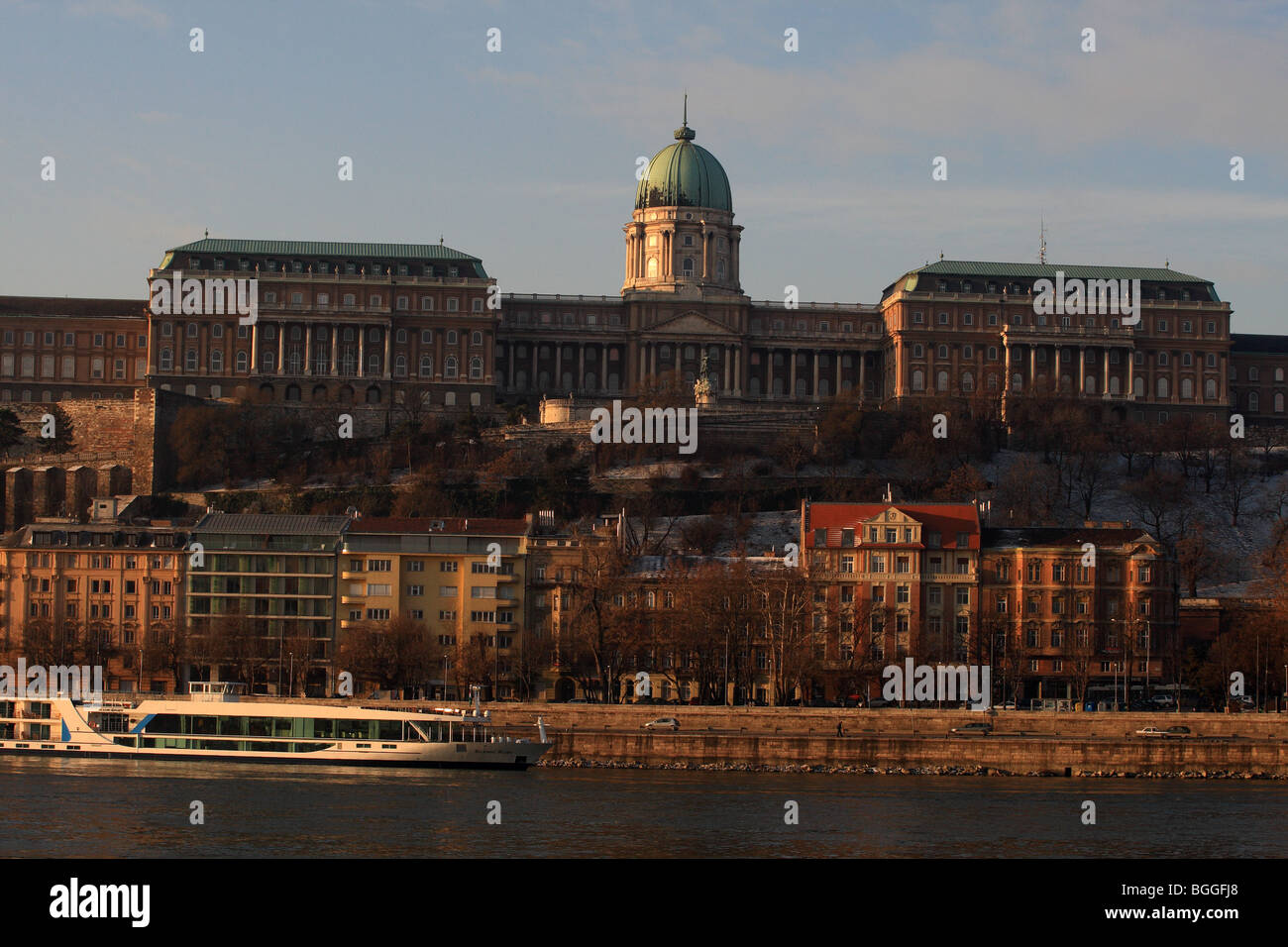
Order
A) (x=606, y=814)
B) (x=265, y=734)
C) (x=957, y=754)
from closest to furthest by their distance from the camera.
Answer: (x=606, y=814) < (x=957, y=754) < (x=265, y=734)

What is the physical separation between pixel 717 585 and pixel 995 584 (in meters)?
12.4

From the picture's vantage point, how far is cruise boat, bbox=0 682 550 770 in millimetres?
73312

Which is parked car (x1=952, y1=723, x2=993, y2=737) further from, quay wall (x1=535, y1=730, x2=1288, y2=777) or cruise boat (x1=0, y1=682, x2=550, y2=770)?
cruise boat (x1=0, y1=682, x2=550, y2=770)

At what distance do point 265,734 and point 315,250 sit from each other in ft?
273

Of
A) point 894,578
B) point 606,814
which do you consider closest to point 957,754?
point 606,814

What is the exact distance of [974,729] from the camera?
7425cm

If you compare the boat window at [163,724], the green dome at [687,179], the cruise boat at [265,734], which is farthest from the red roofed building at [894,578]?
the green dome at [687,179]

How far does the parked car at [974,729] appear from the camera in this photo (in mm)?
73250

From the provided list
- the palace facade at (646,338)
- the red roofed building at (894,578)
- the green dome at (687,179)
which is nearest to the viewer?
the red roofed building at (894,578)

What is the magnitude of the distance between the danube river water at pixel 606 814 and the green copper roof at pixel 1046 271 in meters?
91.7

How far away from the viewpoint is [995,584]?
9062cm

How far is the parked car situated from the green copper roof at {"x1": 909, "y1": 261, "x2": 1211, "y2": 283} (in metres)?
86.1

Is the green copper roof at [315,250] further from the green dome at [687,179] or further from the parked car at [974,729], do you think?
the parked car at [974,729]

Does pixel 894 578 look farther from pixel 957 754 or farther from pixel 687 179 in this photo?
pixel 687 179
